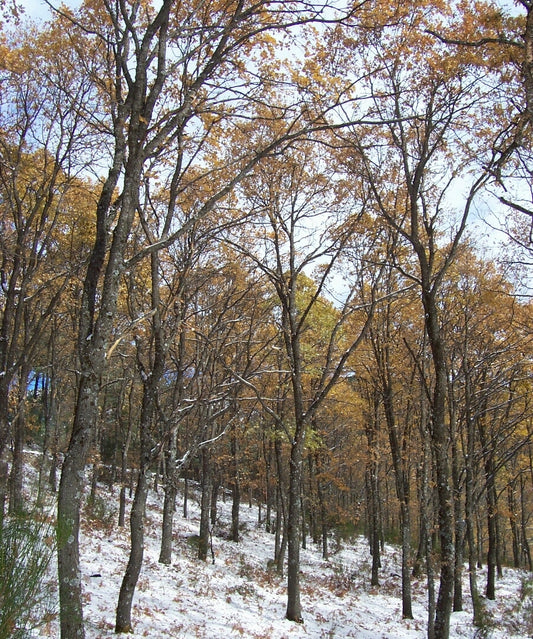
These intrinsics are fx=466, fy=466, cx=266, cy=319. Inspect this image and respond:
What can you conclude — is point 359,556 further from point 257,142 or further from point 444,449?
point 257,142

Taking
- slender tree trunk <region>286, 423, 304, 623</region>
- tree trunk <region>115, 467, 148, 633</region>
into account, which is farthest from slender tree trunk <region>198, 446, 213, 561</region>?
tree trunk <region>115, 467, 148, 633</region>

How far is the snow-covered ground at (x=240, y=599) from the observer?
8.46m

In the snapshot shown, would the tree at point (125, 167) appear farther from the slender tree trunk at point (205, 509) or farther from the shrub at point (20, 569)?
the slender tree trunk at point (205, 509)

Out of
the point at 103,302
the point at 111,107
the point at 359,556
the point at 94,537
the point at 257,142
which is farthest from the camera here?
the point at 359,556

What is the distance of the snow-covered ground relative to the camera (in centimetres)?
846

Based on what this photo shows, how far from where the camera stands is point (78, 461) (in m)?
4.04

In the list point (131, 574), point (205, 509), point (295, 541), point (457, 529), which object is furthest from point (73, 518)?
point (205, 509)

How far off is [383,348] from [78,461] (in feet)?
37.2

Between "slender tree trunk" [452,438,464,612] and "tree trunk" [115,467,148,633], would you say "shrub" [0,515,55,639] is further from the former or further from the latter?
"slender tree trunk" [452,438,464,612]

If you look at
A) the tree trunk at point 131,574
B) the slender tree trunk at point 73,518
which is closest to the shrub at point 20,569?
the slender tree trunk at point 73,518

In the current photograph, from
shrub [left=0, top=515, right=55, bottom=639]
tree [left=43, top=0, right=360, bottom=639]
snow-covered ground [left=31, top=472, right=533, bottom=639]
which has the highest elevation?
tree [left=43, top=0, right=360, bottom=639]

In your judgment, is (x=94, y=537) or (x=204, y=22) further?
(x=94, y=537)

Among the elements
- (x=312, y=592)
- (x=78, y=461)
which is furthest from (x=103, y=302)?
(x=312, y=592)

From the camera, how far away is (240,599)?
11641 millimetres
